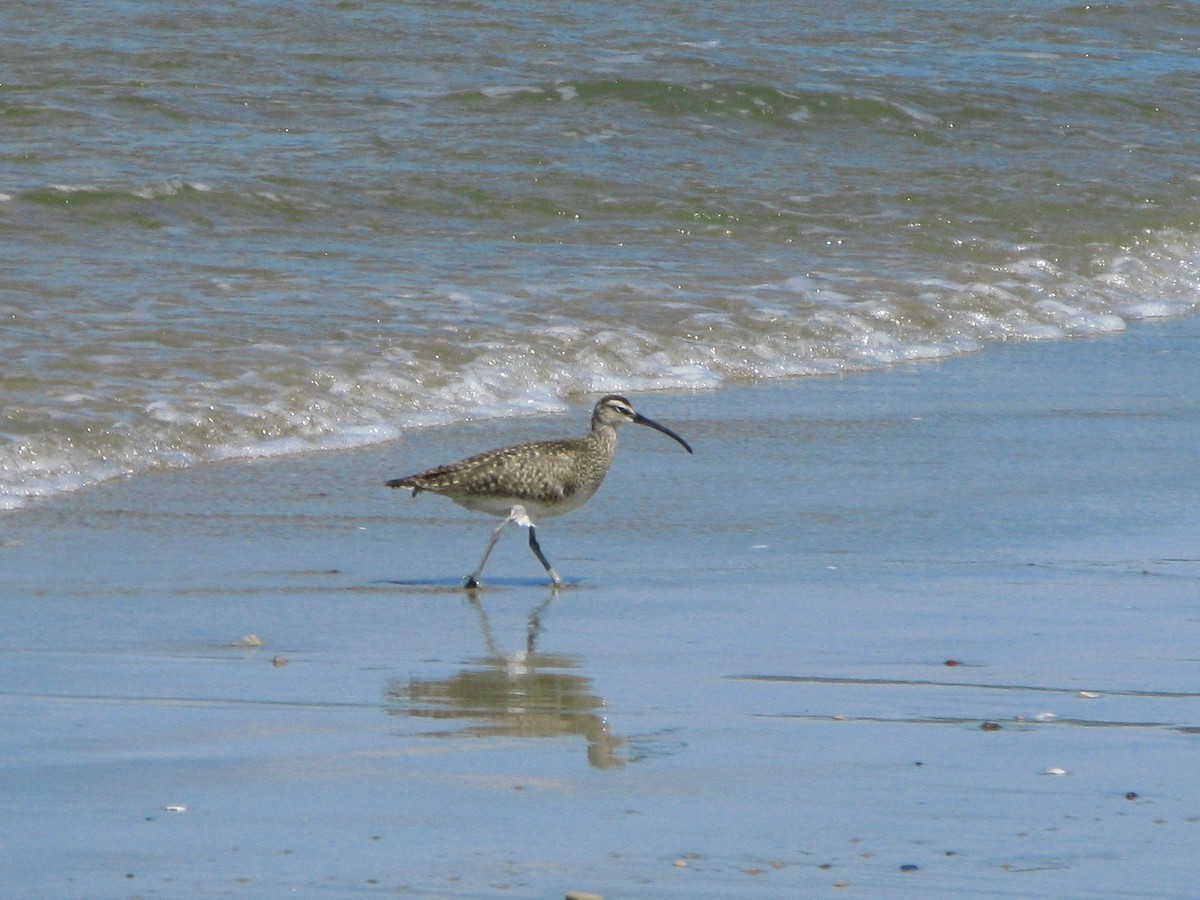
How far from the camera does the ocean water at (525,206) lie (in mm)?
9171

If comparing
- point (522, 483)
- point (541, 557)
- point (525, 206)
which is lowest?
point (525, 206)

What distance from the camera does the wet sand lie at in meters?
3.95

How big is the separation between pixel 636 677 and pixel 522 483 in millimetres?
1510

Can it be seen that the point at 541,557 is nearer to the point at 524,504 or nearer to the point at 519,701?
the point at 524,504

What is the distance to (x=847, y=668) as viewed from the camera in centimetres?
539

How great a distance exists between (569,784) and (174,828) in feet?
2.64

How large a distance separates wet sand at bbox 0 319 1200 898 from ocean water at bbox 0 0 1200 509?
39.1 inches

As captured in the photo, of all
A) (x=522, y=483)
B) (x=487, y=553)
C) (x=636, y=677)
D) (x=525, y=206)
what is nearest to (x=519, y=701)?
(x=636, y=677)

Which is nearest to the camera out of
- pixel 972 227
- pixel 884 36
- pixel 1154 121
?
pixel 972 227

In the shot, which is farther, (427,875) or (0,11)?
(0,11)

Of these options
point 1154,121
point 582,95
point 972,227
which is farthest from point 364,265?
point 1154,121

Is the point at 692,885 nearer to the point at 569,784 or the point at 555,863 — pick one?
the point at 555,863

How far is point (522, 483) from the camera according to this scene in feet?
22.1

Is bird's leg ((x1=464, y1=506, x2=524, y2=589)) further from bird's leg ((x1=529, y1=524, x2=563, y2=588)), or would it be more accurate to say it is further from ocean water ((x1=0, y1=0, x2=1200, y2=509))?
ocean water ((x1=0, y1=0, x2=1200, y2=509))
